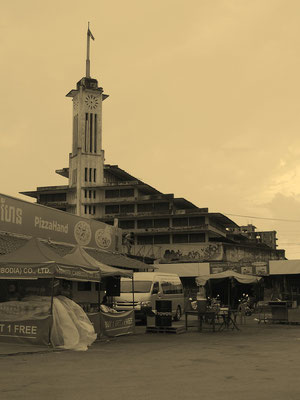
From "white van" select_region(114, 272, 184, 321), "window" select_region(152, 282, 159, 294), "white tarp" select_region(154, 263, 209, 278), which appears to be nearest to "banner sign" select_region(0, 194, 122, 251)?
"white van" select_region(114, 272, 184, 321)

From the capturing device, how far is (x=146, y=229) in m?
81.8

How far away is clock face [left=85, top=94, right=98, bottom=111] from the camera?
299ft

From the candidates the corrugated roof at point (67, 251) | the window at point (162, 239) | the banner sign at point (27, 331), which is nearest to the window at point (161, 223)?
the window at point (162, 239)

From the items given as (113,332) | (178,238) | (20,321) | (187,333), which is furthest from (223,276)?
(178,238)

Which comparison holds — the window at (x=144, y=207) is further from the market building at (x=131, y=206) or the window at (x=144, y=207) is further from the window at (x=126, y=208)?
the window at (x=126, y=208)

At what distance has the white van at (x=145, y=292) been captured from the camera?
945 inches

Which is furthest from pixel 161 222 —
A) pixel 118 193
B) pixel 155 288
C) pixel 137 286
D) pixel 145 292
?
pixel 145 292

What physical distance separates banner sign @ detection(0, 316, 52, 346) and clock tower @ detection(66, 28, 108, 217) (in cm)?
7104

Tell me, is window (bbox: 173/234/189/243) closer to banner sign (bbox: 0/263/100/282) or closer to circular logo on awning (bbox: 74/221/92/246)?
circular logo on awning (bbox: 74/221/92/246)

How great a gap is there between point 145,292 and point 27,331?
10533mm

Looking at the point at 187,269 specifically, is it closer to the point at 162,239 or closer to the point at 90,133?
the point at 162,239

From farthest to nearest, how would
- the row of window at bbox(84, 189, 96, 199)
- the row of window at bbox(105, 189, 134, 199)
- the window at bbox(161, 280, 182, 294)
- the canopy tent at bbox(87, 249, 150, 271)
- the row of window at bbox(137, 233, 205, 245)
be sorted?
the row of window at bbox(84, 189, 96, 199) → the row of window at bbox(105, 189, 134, 199) → the row of window at bbox(137, 233, 205, 245) → the window at bbox(161, 280, 182, 294) → the canopy tent at bbox(87, 249, 150, 271)

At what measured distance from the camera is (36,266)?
15.2 meters

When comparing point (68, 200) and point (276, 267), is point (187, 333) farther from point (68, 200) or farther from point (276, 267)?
point (68, 200)
